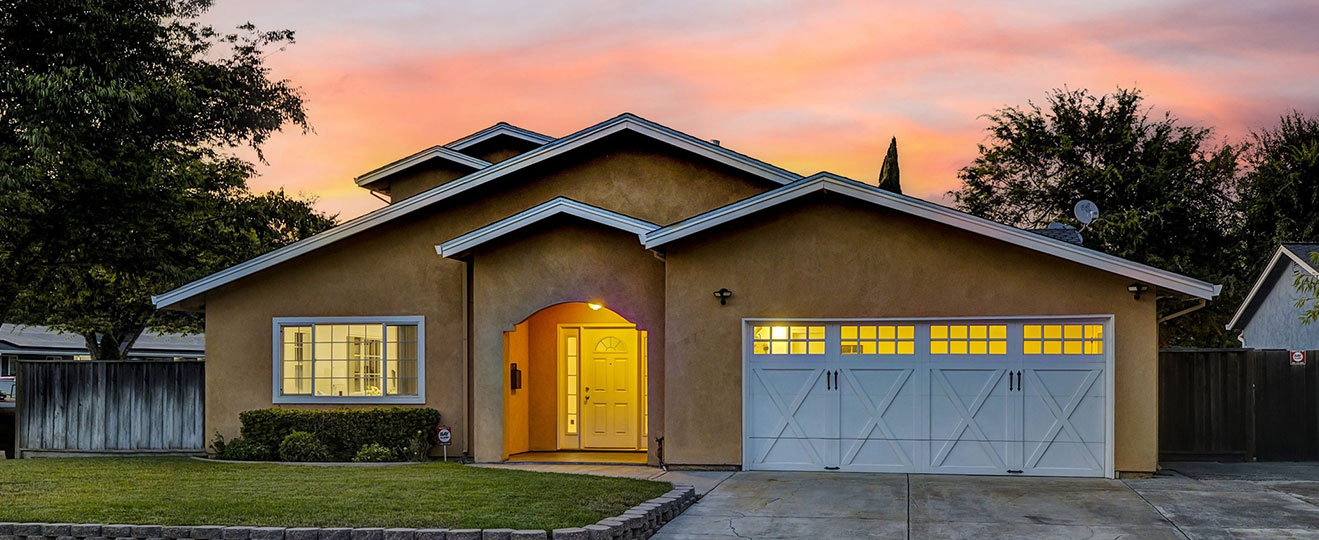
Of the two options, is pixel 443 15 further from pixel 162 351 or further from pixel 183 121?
pixel 162 351

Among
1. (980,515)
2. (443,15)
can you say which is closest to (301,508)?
(980,515)

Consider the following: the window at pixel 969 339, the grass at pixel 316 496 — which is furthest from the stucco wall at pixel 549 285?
the window at pixel 969 339

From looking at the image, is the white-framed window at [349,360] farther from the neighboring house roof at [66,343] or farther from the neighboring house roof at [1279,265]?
the neighboring house roof at [1279,265]

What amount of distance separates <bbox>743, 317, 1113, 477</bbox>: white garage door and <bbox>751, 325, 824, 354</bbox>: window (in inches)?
0.5

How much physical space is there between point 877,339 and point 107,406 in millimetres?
12909

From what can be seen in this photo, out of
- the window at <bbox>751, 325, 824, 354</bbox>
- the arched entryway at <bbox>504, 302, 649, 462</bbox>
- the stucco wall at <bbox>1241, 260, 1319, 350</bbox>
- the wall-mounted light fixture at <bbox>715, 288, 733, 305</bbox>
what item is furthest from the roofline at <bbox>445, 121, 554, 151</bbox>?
the stucco wall at <bbox>1241, 260, 1319, 350</bbox>

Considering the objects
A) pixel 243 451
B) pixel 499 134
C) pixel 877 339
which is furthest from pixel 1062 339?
pixel 243 451

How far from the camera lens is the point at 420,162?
20.0 meters

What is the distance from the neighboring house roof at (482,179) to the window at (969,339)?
11.5ft

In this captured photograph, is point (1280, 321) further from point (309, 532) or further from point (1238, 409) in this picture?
point (309, 532)

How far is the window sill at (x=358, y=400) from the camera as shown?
1728 cm

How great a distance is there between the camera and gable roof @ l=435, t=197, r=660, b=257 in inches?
622

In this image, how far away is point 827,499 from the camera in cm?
1278

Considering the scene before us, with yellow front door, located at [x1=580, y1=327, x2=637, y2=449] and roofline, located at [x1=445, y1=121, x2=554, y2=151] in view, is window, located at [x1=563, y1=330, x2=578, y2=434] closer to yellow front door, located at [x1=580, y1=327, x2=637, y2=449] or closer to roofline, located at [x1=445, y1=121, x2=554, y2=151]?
yellow front door, located at [x1=580, y1=327, x2=637, y2=449]
